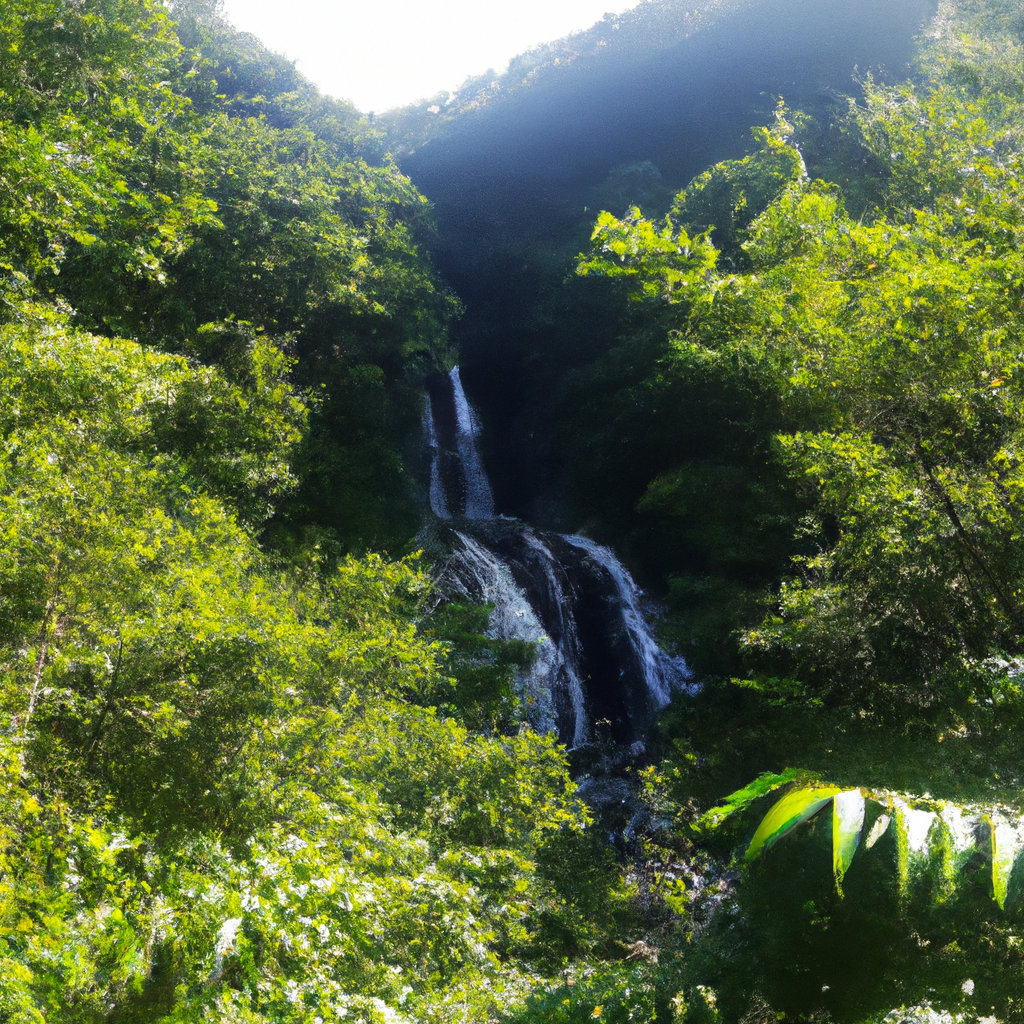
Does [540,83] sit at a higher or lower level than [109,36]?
higher

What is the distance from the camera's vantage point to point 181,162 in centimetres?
1413

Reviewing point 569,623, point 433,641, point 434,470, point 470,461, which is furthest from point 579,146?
point 433,641

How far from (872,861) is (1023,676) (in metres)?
2.95

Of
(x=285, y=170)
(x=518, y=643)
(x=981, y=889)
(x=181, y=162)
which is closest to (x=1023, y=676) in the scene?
(x=981, y=889)

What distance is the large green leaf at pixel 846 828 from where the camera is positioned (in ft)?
12.0

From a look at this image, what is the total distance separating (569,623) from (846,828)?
1131 cm

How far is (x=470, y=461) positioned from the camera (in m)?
23.8

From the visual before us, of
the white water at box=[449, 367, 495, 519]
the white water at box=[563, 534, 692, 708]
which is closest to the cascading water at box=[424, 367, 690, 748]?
the white water at box=[563, 534, 692, 708]

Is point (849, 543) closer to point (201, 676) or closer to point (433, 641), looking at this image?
point (433, 641)

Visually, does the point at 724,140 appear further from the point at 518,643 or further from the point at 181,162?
the point at 518,643

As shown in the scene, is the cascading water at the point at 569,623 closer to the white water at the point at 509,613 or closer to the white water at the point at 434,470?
the white water at the point at 509,613

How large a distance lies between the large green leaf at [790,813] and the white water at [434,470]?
16.8 meters

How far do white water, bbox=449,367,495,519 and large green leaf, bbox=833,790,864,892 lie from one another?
18.0 meters

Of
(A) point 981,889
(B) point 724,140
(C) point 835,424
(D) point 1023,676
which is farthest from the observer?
(B) point 724,140
